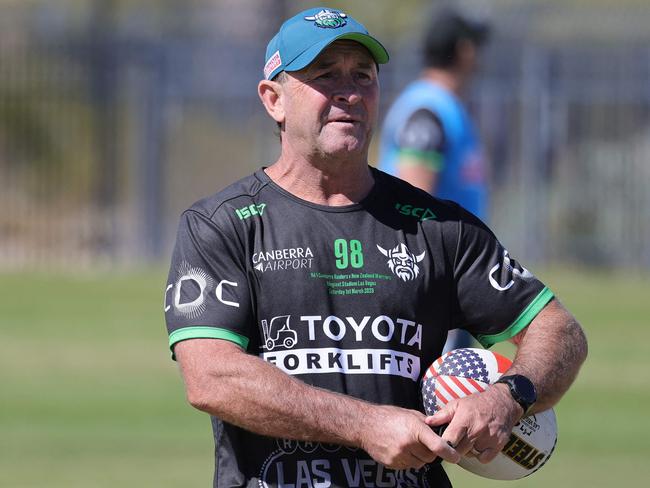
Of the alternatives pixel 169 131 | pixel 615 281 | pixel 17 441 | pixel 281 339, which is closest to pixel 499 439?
pixel 281 339

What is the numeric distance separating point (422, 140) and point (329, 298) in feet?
11.8

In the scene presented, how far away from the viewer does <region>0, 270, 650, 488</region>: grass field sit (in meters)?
9.66

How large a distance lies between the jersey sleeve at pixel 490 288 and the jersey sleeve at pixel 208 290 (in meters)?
0.72

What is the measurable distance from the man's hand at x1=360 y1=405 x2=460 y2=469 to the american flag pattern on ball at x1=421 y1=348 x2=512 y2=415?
21cm

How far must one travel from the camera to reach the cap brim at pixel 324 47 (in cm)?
441

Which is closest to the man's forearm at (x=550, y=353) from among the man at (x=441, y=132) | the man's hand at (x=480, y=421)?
the man's hand at (x=480, y=421)

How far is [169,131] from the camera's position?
24.5m

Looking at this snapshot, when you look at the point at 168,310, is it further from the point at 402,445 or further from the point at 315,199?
the point at 402,445

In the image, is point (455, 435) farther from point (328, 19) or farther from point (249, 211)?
point (328, 19)

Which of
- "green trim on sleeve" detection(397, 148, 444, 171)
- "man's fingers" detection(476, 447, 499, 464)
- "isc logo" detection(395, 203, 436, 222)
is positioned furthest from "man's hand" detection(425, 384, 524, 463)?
→ "green trim on sleeve" detection(397, 148, 444, 171)

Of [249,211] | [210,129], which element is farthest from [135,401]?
[210,129]

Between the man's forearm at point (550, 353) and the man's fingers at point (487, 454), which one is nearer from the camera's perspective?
the man's fingers at point (487, 454)

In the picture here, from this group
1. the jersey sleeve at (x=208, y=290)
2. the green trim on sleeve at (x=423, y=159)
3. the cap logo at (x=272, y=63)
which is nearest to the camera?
the jersey sleeve at (x=208, y=290)

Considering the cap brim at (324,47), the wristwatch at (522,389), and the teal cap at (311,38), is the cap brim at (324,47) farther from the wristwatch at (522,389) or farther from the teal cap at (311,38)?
the wristwatch at (522,389)
